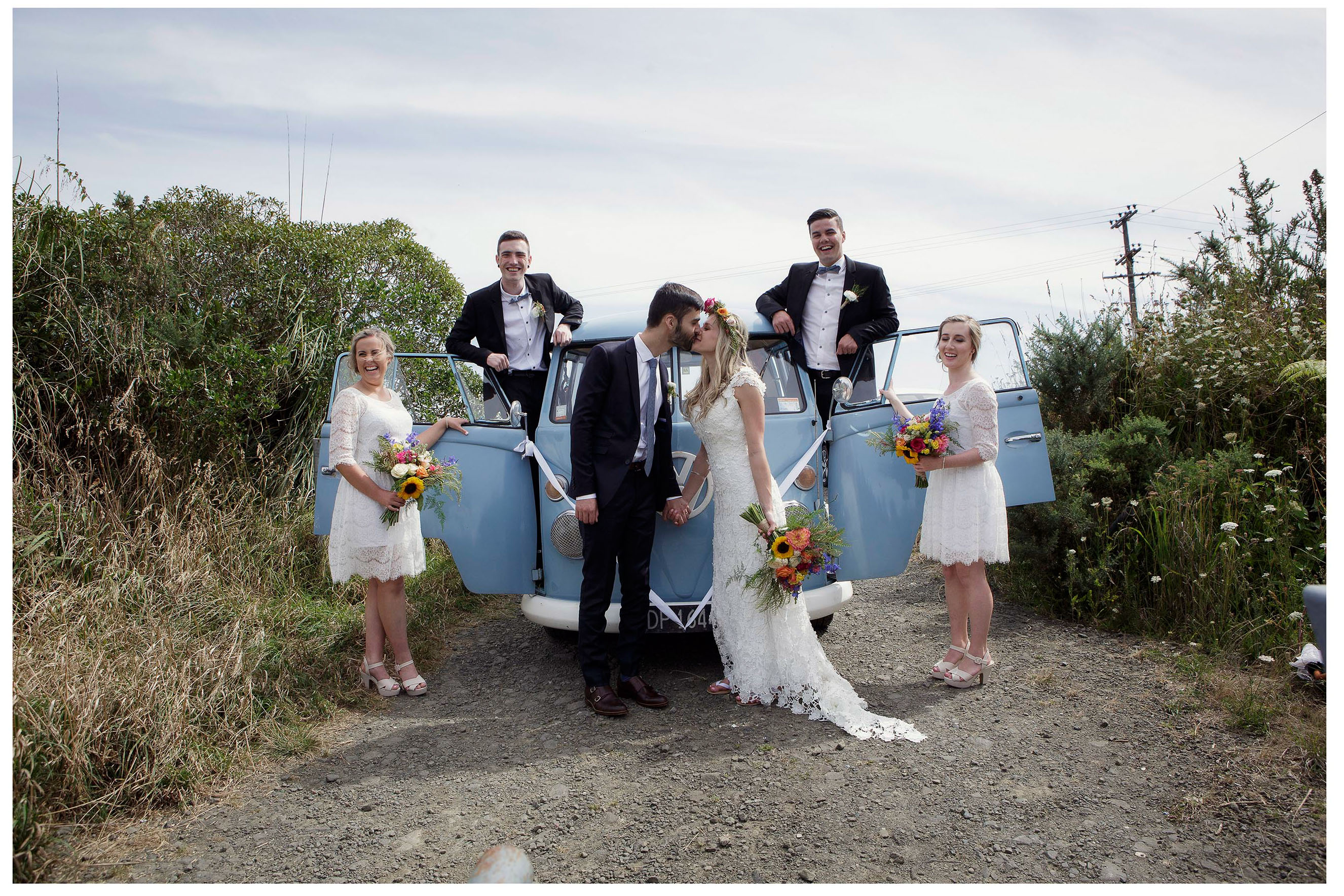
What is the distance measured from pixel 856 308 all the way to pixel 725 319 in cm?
140

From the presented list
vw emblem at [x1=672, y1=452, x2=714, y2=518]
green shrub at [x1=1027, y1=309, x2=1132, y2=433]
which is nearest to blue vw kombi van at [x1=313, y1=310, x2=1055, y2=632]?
vw emblem at [x1=672, y1=452, x2=714, y2=518]

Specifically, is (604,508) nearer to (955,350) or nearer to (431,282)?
(955,350)

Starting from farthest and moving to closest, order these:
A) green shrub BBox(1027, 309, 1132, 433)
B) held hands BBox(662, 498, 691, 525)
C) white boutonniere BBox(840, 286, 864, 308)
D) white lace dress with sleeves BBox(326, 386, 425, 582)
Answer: green shrub BBox(1027, 309, 1132, 433), white boutonniere BBox(840, 286, 864, 308), held hands BBox(662, 498, 691, 525), white lace dress with sleeves BBox(326, 386, 425, 582)

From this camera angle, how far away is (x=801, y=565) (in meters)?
4.06

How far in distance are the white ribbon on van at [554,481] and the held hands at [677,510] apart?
1.31 feet

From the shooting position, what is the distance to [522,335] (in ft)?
18.0

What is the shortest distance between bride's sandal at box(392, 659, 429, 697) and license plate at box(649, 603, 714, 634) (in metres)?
Answer: 1.31

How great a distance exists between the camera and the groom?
4.16m

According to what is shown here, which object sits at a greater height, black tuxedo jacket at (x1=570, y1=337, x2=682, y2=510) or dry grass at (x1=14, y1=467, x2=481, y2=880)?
black tuxedo jacket at (x1=570, y1=337, x2=682, y2=510)

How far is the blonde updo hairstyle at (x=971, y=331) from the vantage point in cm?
439

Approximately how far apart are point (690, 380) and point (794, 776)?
8.23 ft

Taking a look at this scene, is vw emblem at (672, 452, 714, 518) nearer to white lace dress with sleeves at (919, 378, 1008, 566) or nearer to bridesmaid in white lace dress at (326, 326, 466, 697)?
white lace dress with sleeves at (919, 378, 1008, 566)

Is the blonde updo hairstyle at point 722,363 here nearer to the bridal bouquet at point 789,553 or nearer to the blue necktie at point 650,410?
the blue necktie at point 650,410

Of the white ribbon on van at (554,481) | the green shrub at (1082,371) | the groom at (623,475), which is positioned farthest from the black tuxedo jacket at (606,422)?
the green shrub at (1082,371)
